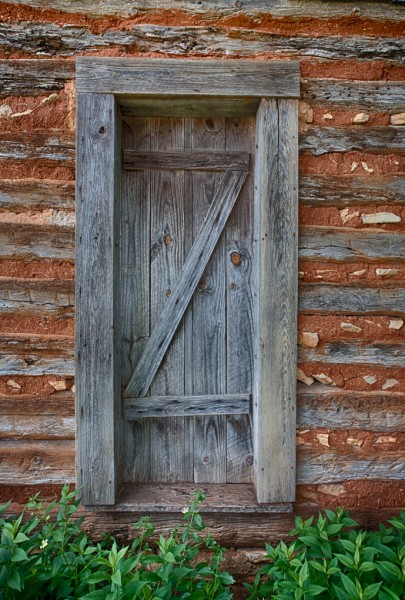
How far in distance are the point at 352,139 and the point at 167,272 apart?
1.24 m

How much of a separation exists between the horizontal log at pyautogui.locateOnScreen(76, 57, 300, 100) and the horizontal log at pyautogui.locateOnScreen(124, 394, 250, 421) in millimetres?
1644

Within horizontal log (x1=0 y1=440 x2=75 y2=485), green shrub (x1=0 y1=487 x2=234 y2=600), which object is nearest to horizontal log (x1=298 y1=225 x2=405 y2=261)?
green shrub (x1=0 y1=487 x2=234 y2=600)

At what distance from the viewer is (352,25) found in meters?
2.34

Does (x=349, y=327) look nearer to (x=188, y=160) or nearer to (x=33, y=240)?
(x=188, y=160)

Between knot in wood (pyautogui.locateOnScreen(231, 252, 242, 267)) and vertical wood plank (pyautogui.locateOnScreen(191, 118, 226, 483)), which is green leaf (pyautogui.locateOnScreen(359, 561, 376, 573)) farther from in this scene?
knot in wood (pyautogui.locateOnScreen(231, 252, 242, 267))

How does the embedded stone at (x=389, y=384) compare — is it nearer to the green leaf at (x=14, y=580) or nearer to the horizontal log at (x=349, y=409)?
the horizontal log at (x=349, y=409)

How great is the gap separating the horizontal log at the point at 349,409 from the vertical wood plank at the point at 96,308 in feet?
3.42

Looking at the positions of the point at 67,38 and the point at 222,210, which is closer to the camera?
the point at 67,38

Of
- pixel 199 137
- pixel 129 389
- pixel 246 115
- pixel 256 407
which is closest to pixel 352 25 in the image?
pixel 246 115

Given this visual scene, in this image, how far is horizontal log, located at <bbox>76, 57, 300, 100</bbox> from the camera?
2252 mm

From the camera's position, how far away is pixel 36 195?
2.30m

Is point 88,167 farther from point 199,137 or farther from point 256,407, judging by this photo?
point 256,407

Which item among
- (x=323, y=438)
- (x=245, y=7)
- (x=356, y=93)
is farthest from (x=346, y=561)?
(x=245, y=7)

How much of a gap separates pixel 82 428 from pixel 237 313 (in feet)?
3.45
